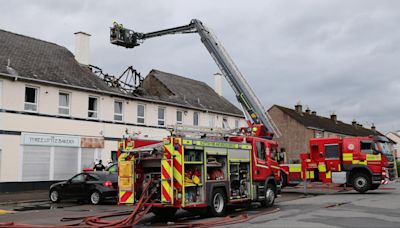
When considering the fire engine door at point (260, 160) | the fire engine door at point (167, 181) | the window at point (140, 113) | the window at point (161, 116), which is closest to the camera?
the fire engine door at point (167, 181)

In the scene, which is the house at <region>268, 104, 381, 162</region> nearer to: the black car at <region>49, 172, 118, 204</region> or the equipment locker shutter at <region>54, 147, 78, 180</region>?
the equipment locker shutter at <region>54, 147, 78, 180</region>

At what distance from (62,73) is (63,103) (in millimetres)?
2092

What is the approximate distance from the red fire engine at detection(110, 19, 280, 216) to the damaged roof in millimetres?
12484

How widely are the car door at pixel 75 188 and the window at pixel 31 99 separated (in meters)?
6.76

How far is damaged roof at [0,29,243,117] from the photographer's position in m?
23.4

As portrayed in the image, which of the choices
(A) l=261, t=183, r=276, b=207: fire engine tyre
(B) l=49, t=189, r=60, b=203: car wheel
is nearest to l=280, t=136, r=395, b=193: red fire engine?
(A) l=261, t=183, r=276, b=207: fire engine tyre

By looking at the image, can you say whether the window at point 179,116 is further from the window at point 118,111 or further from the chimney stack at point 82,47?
the chimney stack at point 82,47

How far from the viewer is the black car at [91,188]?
17.0m

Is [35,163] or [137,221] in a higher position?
[35,163]

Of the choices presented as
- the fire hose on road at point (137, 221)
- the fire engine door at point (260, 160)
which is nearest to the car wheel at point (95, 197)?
the fire hose on road at point (137, 221)

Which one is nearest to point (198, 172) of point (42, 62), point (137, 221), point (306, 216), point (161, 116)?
point (137, 221)

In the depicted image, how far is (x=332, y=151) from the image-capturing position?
21625 mm

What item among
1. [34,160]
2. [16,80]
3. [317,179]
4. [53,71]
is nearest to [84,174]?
[34,160]

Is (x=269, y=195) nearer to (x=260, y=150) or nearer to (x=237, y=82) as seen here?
(x=260, y=150)
